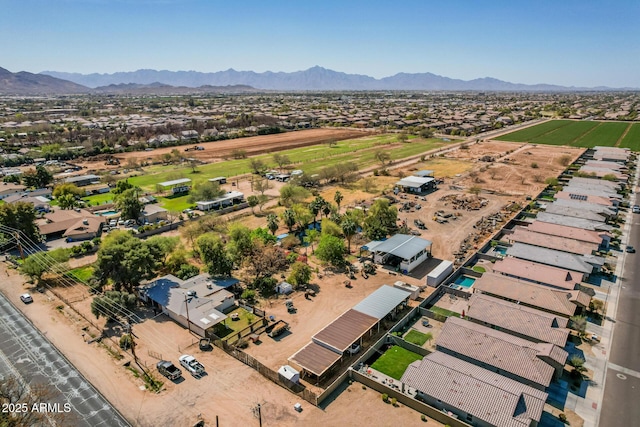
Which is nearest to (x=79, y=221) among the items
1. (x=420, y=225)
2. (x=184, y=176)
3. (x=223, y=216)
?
(x=223, y=216)

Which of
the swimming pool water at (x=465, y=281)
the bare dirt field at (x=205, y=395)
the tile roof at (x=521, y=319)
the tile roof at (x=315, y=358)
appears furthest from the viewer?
the swimming pool water at (x=465, y=281)

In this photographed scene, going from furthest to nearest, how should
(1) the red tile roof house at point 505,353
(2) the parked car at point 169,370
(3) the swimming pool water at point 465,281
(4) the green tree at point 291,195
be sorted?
(4) the green tree at point 291,195
(3) the swimming pool water at point 465,281
(2) the parked car at point 169,370
(1) the red tile roof house at point 505,353

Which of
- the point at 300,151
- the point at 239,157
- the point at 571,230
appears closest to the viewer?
the point at 571,230

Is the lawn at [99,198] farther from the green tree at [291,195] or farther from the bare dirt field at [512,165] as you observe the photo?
the bare dirt field at [512,165]

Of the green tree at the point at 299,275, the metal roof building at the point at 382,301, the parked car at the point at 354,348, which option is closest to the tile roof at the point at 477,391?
the parked car at the point at 354,348

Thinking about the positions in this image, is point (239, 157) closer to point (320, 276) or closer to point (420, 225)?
point (420, 225)

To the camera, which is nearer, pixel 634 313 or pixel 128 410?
pixel 128 410

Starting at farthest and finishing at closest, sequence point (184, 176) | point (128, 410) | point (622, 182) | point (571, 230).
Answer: point (184, 176)
point (622, 182)
point (571, 230)
point (128, 410)
